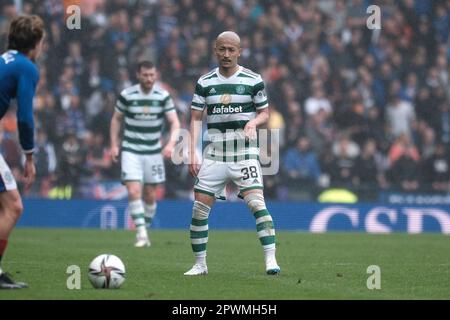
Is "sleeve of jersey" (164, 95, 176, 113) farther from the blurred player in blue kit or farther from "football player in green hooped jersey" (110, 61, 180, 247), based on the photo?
the blurred player in blue kit

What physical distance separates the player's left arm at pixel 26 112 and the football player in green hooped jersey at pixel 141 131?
683 cm

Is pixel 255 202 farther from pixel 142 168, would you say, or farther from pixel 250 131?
pixel 142 168

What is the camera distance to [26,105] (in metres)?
8.46

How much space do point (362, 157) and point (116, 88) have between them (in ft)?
18.6

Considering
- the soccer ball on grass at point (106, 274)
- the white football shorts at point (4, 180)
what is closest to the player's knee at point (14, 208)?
the white football shorts at point (4, 180)

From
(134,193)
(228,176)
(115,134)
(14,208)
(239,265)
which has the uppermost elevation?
(115,134)

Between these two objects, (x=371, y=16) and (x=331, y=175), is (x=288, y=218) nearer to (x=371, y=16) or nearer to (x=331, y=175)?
(x=331, y=175)

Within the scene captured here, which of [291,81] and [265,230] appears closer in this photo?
[265,230]

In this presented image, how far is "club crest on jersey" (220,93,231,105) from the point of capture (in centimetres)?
1062

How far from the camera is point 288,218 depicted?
21.0m

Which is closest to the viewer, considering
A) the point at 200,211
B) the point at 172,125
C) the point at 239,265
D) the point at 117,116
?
the point at 200,211

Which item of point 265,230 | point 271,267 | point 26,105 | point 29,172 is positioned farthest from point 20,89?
point 271,267

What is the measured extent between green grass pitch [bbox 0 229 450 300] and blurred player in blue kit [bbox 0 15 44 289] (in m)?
0.71

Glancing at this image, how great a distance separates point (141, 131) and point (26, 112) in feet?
24.3
